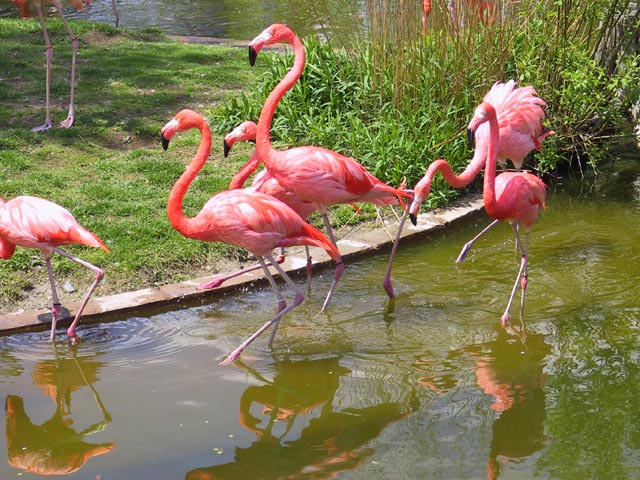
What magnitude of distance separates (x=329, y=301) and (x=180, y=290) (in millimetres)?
847

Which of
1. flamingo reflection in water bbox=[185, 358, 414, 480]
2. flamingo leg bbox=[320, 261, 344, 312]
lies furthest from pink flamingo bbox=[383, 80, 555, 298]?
flamingo reflection in water bbox=[185, 358, 414, 480]

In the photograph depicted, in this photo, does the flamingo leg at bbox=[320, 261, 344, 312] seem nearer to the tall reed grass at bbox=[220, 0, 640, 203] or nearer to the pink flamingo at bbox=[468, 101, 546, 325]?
the pink flamingo at bbox=[468, 101, 546, 325]

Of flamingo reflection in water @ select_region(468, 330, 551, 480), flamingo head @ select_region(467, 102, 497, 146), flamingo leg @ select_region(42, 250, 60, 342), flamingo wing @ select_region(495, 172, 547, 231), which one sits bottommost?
flamingo reflection in water @ select_region(468, 330, 551, 480)

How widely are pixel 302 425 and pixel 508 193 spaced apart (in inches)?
74.6

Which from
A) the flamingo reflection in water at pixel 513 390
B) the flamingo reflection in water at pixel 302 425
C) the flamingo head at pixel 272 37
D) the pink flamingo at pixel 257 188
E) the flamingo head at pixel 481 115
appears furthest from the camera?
the pink flamingo at pixel 257 188

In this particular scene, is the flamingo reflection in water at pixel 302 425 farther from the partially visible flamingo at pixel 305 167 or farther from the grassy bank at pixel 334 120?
the grassy bank at pixel 334 120

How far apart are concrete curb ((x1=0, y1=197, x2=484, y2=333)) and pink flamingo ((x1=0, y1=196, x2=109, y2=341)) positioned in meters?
0.15

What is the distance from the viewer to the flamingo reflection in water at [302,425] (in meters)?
3.39

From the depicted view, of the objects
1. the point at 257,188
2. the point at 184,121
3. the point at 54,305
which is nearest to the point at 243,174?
the point at 257,188

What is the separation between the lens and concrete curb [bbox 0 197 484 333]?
462 cm

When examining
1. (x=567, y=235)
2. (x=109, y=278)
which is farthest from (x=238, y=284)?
(x=567, y=235)

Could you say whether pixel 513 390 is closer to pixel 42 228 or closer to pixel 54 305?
pixel 54 305

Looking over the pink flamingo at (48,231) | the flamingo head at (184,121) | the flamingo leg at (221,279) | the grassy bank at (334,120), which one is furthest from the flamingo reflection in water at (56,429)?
the flamingo head at (184,121)

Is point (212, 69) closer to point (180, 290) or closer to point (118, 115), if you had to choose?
point (118, 115)
